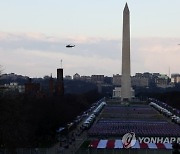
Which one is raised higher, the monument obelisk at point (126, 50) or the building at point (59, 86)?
the monument obelisk at point (126, 50)

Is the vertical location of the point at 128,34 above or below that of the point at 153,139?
above

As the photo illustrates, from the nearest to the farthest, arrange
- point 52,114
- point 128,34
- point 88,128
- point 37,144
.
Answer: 1. point 37,144
2. point 52,114
3. point 88,128
4. point 128,34

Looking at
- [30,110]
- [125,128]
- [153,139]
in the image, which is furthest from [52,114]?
[153,139]

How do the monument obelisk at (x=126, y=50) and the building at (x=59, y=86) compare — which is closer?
the building at (x=59, y=86)

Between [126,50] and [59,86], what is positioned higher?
[126,50]

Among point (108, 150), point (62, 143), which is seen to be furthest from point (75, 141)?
point (108, 150)

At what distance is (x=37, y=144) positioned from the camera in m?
33.5

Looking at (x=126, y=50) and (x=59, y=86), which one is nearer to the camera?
(x=59, y=86)

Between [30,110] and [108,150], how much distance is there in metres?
15.5

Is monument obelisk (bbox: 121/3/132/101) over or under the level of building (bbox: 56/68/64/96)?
over

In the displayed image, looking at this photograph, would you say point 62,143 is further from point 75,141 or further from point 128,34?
point 128,34

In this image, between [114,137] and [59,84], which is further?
[59,84]

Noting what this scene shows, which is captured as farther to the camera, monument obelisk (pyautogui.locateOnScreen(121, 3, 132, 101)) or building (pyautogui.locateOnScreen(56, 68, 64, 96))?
monument obelisk (pyautogui.locateOnScreen(121, 3, 132, 101))

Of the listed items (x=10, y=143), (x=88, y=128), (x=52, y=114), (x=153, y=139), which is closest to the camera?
(x=10, y=143)
